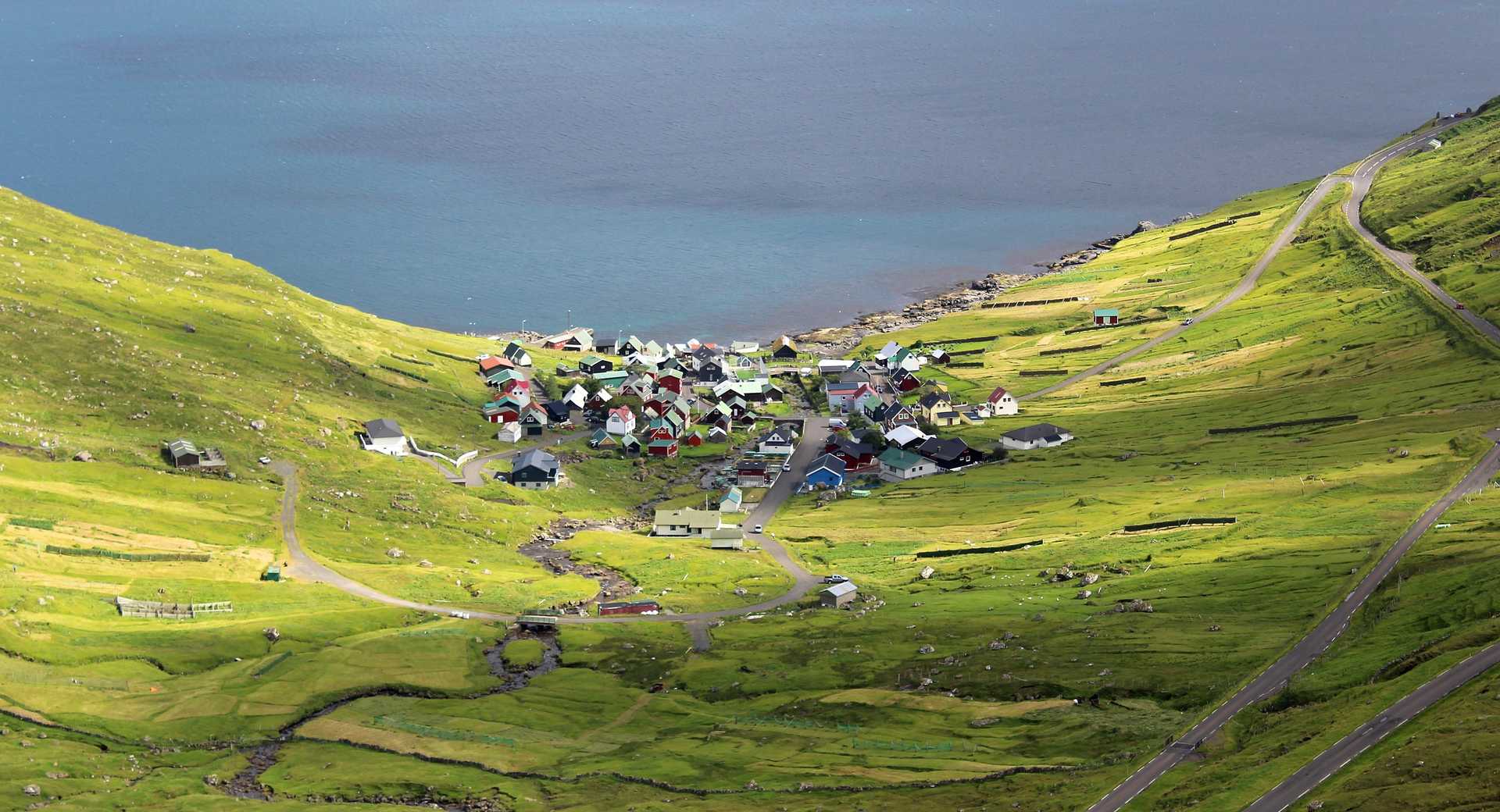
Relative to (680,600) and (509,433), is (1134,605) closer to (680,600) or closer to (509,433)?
(680,600)

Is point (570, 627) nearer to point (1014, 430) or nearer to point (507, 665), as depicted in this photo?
point (507, 665)

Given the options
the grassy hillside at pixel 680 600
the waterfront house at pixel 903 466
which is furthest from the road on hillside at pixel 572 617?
the waterfront house at pixel 903 466

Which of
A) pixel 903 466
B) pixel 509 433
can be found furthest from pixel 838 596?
pixel 509 433

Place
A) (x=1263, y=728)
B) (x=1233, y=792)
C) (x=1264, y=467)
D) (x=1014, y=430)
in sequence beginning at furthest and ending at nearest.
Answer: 1. (x=1014, y=430)
2. (x=1264, y=467)
3. (x=1263, y=728)
4. (x=1233, y=792)

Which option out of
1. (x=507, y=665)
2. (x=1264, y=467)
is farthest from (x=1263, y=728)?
(x=1264, y=467)

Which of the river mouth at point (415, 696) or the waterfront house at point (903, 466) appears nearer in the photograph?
the river mouth at point (415, 696)

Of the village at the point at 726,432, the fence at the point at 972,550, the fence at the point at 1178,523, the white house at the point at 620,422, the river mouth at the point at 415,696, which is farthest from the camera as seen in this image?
the white house at the point at 620,422

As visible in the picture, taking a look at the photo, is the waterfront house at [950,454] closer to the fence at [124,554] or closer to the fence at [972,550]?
the fence at [972,550]

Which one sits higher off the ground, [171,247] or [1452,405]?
[171,247]

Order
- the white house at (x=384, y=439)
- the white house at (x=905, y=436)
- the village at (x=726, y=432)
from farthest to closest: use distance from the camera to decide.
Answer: the white house at (x=905, y=436), the village at (x=726, y=432), the white house at (x=384, y=439)
